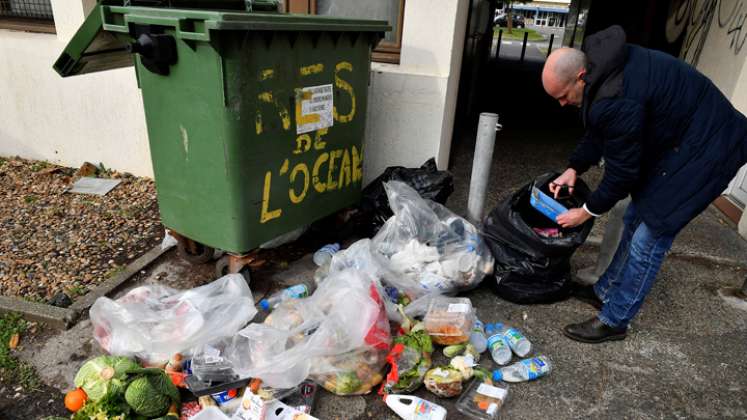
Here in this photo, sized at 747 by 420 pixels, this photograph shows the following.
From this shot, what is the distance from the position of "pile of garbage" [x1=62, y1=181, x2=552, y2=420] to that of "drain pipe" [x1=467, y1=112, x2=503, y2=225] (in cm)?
77

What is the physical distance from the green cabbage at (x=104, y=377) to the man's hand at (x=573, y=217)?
2140 millimetres

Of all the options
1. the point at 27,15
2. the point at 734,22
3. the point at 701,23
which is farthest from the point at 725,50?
the point at 27,15

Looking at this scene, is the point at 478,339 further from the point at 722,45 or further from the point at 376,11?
the point at 722,45

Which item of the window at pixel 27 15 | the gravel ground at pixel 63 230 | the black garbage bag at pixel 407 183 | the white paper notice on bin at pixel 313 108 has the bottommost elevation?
the gravel ground at pixel 63 230

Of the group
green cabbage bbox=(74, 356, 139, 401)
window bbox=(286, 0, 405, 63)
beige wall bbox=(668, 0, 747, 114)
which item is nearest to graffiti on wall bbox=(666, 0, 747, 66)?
beige wall bbox=(668, 0, 747, 114)

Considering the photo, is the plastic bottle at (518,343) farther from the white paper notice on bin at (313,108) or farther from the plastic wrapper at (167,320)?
the white paper notice on bin at (313,108)

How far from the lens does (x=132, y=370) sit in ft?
6.69

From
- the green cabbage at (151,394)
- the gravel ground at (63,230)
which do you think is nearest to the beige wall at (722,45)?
the green cabbage at (151,394)

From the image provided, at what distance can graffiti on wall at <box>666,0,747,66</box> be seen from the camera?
170 inches

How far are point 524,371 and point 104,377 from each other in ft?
6.07

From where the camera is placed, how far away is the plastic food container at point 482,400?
2.10 metres

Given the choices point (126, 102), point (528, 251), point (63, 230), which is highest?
point (126, 102)

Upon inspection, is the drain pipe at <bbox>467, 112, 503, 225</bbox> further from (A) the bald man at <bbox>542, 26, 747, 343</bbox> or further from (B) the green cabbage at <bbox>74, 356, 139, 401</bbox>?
(B) the green cabbage at <bbox>74, 356, 139, 401</bbox>

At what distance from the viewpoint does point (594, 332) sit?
2586mm
